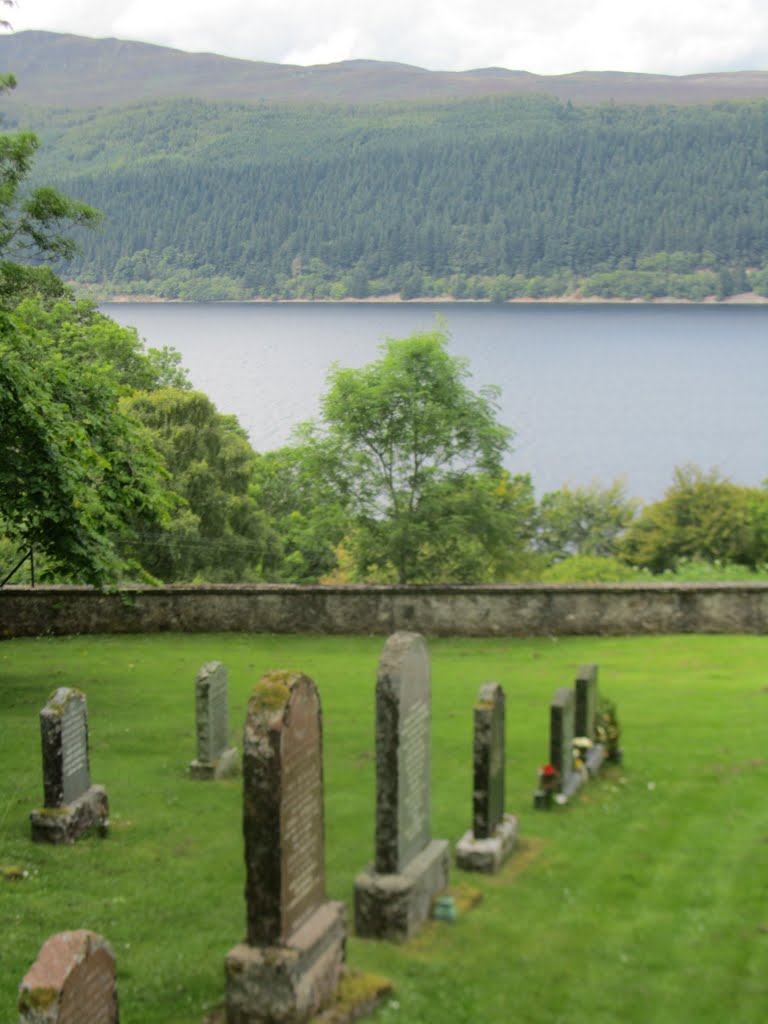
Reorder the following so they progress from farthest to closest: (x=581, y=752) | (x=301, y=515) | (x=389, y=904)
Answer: (x=301, y=515) → (x=581, y=752) → (x=389, y=904)

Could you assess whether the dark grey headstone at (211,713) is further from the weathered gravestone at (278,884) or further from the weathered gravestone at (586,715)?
the weathered gravestone at (278,884)

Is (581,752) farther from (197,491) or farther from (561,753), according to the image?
(197,491)

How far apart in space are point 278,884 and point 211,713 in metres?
5.97

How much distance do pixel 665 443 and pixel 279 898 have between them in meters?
113

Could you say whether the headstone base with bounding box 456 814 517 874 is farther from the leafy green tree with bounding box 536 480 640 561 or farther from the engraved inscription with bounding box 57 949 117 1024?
the leafy green tree with bounding box 536 480 640 561

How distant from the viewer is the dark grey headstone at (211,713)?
43.7 feet

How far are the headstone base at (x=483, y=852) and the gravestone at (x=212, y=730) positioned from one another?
3.80m

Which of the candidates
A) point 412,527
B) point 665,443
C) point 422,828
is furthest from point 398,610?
point 665,443

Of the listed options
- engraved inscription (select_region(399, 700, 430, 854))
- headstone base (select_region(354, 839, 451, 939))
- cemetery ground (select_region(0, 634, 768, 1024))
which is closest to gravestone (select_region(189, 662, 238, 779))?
cemetery ground (select_region(0, 634, 768, 1024))

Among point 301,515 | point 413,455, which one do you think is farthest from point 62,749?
point 301,515

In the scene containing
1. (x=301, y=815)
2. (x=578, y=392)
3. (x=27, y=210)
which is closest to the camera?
(x=301, y=815)

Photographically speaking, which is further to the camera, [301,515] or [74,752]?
[301,515]

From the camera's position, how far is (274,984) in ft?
24.2

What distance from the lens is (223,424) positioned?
4278 cm
